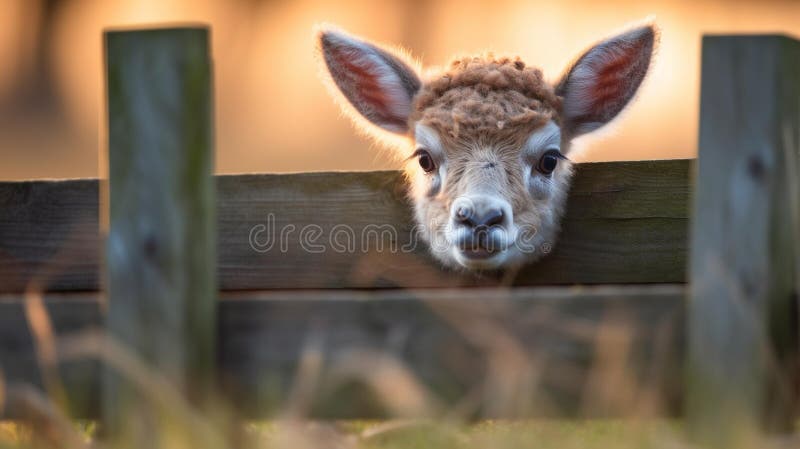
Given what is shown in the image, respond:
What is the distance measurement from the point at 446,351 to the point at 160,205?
94 centimetres

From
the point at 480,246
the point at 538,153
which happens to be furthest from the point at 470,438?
the point at 538,153

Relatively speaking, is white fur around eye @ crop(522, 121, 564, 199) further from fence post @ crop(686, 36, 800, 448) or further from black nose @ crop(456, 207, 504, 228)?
fence post @ crop(686, 36, 800, 448)

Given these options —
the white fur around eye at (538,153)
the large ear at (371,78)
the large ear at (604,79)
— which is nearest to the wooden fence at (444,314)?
the white fur around eye at (538,153)

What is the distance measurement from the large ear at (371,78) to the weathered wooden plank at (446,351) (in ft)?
8.86

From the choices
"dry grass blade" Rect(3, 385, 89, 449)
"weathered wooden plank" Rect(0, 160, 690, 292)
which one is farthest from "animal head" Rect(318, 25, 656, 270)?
"dry grass blade" Rect(3, 385, 89, 449)

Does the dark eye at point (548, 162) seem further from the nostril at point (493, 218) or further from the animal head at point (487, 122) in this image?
the nostril at point (493, 218)

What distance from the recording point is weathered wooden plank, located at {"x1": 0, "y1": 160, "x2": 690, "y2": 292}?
4648 mm

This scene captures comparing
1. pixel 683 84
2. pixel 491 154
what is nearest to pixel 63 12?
pixel 683 84

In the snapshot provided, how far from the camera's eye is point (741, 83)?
304 cm

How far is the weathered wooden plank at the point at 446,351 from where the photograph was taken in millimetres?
3000

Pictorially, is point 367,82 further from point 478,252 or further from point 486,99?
point 478,252

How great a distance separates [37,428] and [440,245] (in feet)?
7.38

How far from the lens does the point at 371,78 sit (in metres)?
5.66

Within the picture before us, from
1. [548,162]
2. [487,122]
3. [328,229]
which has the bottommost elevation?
[328,229]
